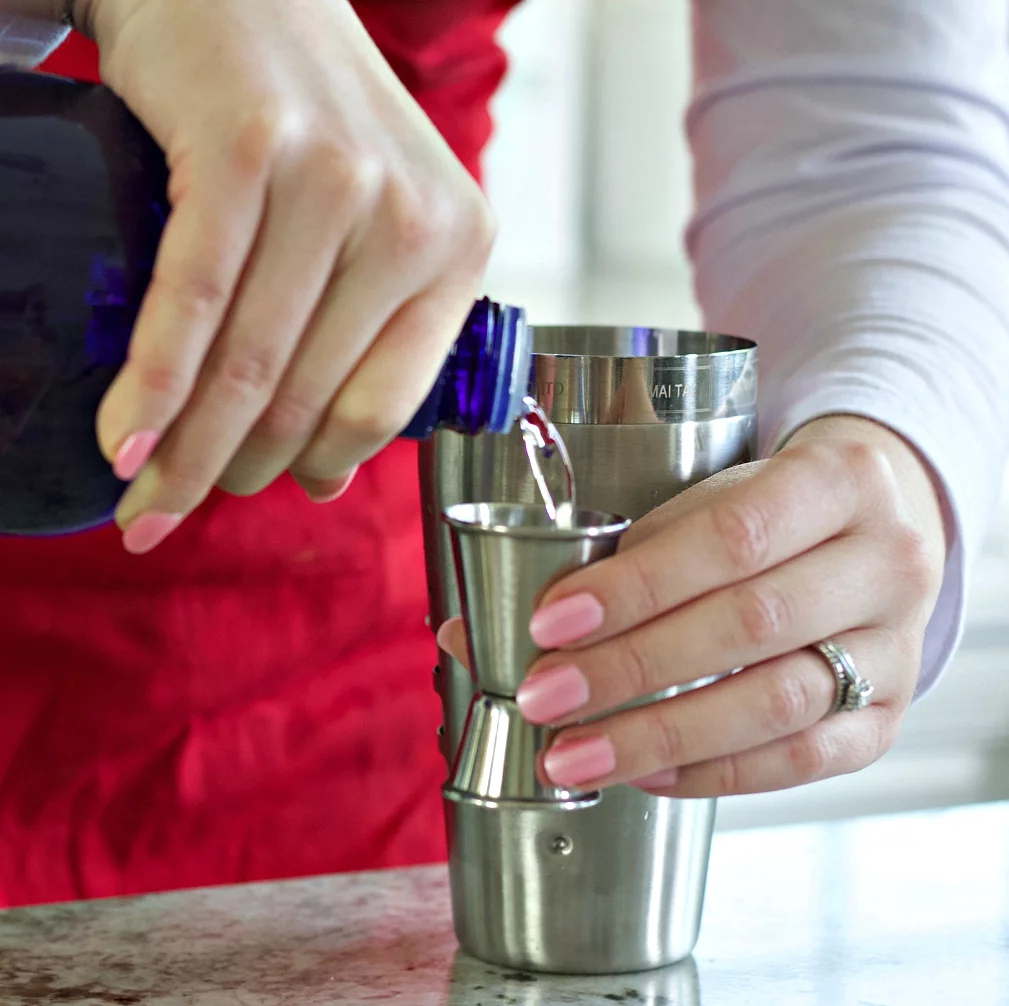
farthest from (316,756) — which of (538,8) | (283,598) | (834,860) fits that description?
(538,8)

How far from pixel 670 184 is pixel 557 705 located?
2.17 m

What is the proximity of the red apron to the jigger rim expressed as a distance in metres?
0.34

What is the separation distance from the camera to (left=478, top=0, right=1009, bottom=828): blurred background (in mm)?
2328

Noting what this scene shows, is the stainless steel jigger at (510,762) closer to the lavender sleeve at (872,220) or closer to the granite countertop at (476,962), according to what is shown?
the granite countertop at (476,962)

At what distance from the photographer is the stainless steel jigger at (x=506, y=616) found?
487 millimetres

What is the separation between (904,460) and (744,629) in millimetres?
149

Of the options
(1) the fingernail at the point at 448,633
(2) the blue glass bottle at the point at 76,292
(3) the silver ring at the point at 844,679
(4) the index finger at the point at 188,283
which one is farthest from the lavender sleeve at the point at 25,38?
(3) the silver ring at the point at 844,679

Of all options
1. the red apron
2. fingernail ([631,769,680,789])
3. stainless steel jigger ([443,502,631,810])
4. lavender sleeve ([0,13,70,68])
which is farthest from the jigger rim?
the red apron

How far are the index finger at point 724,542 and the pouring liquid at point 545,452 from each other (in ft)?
0.12

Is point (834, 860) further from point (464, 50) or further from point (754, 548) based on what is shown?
point (464, 50)

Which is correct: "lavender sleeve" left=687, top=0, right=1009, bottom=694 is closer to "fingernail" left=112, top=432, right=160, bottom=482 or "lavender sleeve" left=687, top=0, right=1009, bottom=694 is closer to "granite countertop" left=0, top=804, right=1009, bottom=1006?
"granite countertop" left=0, top=804, right=1009, bottom=1006

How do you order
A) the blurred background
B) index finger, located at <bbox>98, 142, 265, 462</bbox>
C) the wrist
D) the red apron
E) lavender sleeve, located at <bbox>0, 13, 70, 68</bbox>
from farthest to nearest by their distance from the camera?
the blurred background, the red apron, the wrist, lavender sleeve, located at <bbox>0, 13, 70, 68</bbox>, index finger, located at <bbox>98, 142, 265, 462</bbox>

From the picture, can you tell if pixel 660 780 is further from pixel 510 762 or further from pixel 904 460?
pixel 904 460

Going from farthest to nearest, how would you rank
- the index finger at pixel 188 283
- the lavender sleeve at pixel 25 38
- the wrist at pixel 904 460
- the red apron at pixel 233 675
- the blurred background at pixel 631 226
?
the blurred background at pixel 631 226 → the red apron at pixel 233 675 → the wrist at pixel 904 460 → the lavender sleeve at pixel 25 38 → the index finger at pixel 188 283
